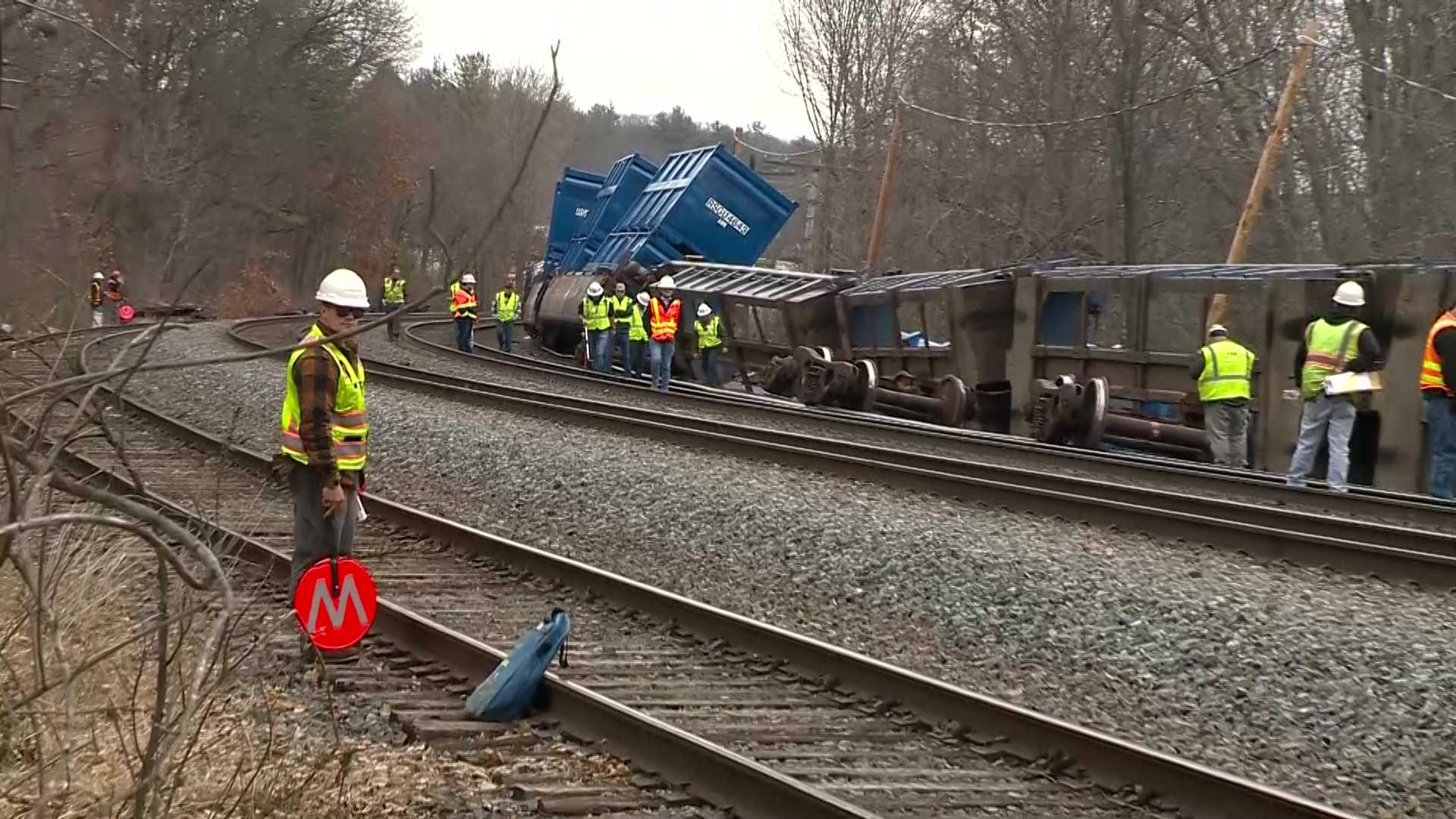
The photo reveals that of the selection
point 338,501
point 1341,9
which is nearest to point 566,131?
point 1341,9

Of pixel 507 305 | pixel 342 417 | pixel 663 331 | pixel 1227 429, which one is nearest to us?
pixel 342 417

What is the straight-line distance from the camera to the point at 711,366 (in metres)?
26.6

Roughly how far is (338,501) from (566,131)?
32398mm

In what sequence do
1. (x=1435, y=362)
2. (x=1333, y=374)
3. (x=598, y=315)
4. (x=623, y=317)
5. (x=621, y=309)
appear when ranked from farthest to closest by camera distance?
(x=623, y=317) < (x=621, y=309) < (x=598, y=315) < (x=1333, y=374) < (x=1435, y=362)

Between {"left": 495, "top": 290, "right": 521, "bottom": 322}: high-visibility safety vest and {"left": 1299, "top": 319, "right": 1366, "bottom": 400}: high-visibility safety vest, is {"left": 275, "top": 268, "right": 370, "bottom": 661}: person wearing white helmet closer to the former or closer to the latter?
{"left": 1299, "top": 319, "right": 1366, "bottom": 400}: high-visibility safety vest

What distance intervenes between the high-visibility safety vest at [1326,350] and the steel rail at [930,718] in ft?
25.4

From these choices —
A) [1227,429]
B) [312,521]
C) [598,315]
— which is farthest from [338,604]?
[598,315]

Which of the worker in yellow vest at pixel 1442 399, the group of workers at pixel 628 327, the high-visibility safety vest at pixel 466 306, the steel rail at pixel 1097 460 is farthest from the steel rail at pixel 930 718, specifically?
the high-visibility safety vest at pixel 466 306

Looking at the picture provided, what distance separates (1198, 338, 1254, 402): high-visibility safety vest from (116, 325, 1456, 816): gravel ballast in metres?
4.28

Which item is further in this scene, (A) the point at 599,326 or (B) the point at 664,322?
(A) the point at 599,326

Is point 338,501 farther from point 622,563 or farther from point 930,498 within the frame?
point 930,498

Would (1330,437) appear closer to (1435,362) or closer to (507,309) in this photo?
(1435,362)

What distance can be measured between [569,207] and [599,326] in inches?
533

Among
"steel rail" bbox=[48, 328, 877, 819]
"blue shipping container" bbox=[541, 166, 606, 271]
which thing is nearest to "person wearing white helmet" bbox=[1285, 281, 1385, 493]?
"steel rail" bbox=[48, 328, 877, 819]
